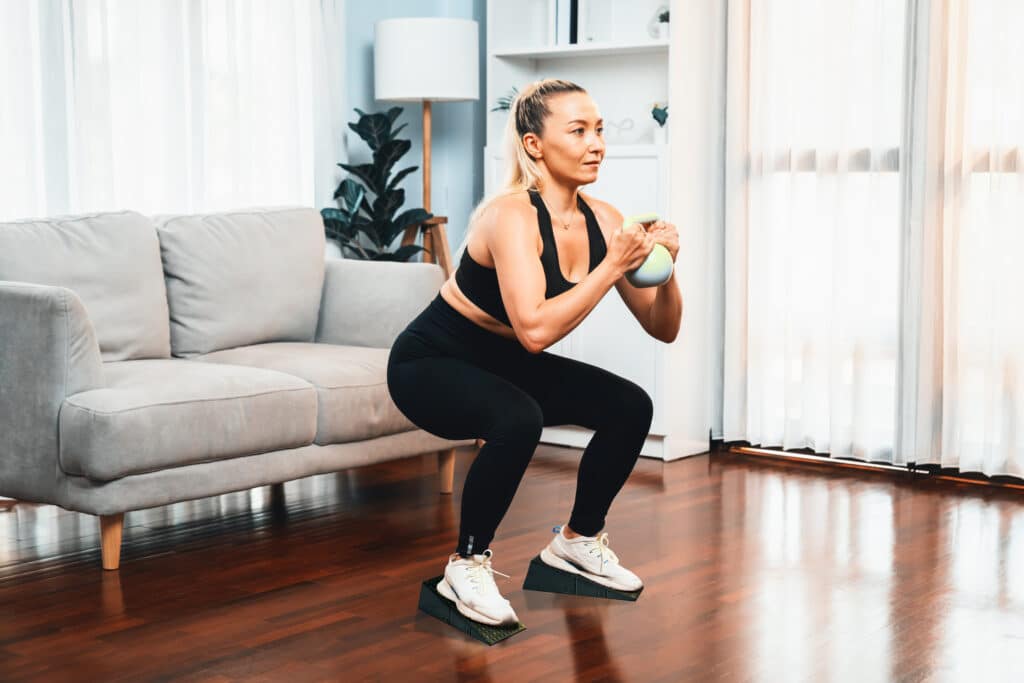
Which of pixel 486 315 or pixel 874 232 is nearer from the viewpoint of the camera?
pixel 486 315

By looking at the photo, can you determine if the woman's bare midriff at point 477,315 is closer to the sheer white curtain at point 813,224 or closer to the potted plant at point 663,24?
the sheer white curtain at point 813,224

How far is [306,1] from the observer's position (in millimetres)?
4527

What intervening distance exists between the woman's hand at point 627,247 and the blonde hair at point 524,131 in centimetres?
29

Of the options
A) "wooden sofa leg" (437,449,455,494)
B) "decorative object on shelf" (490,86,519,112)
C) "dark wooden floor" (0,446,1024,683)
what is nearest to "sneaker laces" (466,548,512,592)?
"dark wooden floor" (0,446,1024,683)

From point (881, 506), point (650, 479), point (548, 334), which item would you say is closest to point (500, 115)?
point (650, 479)

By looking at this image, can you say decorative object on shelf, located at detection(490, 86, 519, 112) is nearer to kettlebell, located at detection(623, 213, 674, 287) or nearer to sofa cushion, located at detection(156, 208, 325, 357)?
sofa cushion, located at detection(156, 208, 325, 357)

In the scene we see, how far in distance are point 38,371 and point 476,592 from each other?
1182 mm

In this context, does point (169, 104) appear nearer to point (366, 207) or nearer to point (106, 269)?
point (366, 207)

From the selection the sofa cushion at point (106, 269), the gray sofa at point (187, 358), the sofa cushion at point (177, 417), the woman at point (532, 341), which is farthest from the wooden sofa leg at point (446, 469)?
the woman at point (532, 341)

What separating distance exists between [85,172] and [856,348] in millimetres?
2565

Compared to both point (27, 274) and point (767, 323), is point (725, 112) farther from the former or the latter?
point (27, 274)

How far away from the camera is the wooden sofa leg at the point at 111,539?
2.92 metres

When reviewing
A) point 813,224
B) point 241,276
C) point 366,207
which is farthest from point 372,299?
point 813,224

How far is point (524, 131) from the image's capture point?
2650mm
